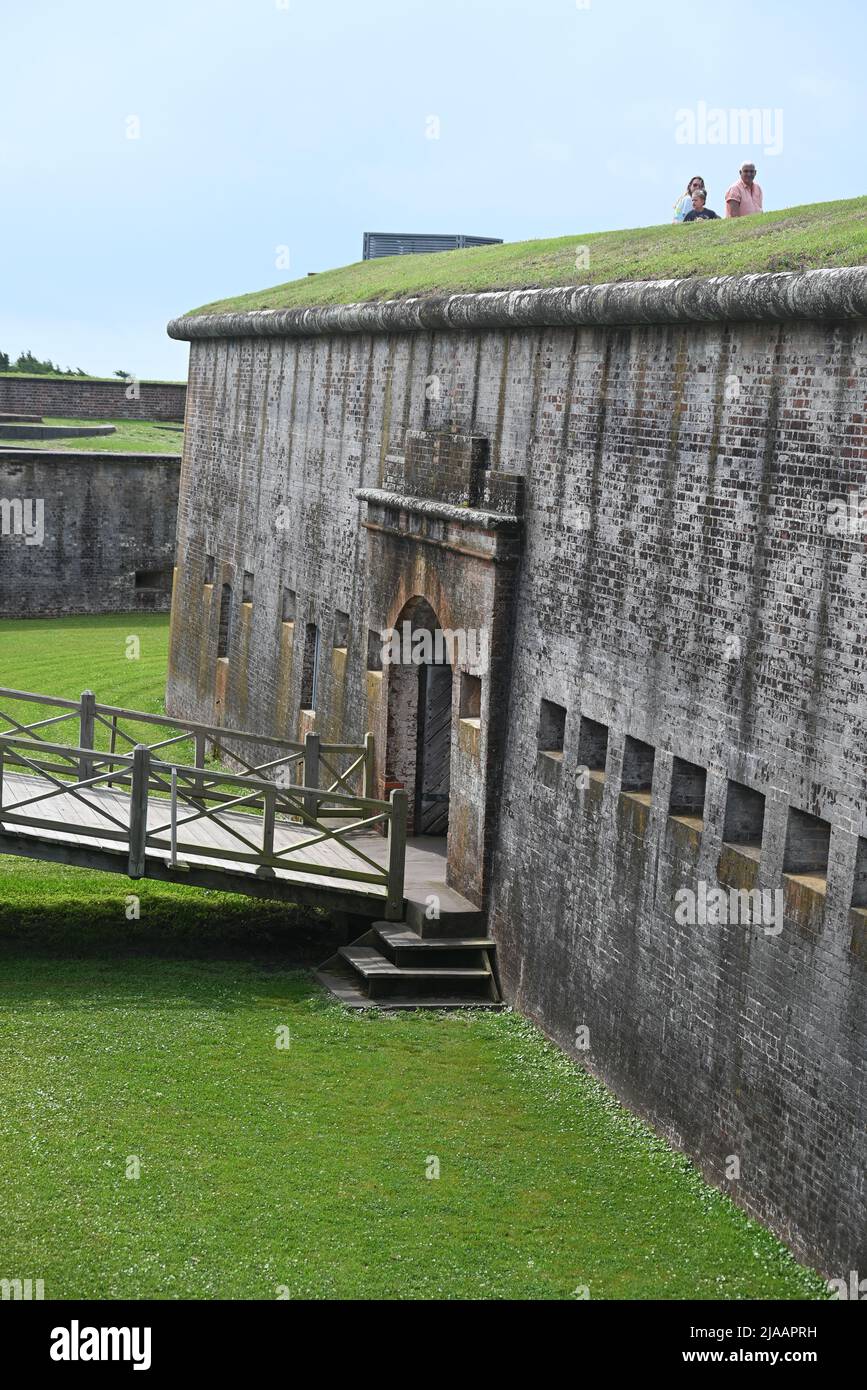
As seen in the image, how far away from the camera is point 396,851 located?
15.3 m

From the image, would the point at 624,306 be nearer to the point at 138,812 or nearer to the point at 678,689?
the point at 678,689

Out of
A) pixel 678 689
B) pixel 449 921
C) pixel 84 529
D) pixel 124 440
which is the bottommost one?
pixel 449 921

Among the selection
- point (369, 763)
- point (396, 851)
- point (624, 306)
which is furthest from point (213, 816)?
point (624, 306)

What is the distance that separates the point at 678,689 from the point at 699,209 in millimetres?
7963

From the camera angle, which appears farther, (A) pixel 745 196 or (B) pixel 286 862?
(A) pixel 745 196

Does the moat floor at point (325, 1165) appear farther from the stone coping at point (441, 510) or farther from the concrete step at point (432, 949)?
the stone coping at point (441, 510)

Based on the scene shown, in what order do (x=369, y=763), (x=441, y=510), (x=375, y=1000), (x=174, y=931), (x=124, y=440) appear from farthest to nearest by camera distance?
(x=124, y=440)
(x=369, y=763)
(x=174, y=931)
(x=441, y=510)
(x=375, y=1000)

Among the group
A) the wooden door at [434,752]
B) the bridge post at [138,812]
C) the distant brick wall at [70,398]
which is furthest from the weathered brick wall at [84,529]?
the bridge post at [138,812]

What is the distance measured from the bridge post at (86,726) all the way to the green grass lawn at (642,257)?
483 cm

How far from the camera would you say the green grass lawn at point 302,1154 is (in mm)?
10094

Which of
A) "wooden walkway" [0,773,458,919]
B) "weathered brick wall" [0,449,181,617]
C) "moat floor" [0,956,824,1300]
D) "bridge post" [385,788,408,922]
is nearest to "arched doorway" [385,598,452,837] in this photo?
"wooden walkway" [0,773,458,919]

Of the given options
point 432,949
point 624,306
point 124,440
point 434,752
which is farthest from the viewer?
point 124,440

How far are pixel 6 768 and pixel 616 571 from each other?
8191mm

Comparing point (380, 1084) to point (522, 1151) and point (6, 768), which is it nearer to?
point (522, 1151)
